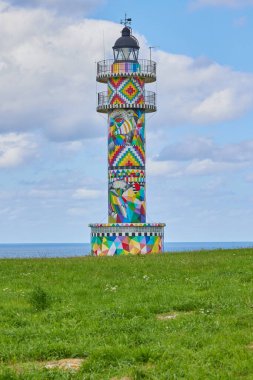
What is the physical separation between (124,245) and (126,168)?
5.86 metres

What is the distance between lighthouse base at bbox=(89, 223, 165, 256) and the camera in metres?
51.0

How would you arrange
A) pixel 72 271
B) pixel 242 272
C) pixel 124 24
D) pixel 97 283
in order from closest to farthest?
pixel 97 283
pixel 242 272
pixel 72 271
pixel 124 24

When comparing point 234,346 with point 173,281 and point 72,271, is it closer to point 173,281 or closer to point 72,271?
point 173,281

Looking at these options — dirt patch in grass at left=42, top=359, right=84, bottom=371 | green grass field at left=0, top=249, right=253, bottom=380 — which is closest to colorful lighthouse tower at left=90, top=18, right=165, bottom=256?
green grass field at left=0, top=249, right=253, bottom=380

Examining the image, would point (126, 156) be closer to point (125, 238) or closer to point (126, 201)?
point (126, 201)

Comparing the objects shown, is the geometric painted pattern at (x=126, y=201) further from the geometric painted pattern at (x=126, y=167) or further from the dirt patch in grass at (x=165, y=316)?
the dirt patch in grass at (x=165, y=316)

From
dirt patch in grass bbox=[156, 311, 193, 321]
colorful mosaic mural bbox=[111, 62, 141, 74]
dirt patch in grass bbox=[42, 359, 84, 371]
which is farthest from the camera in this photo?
colorful mosaic mural bbox=[111, 62, 141, 74]

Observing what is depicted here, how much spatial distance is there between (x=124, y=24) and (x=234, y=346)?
47.0 m

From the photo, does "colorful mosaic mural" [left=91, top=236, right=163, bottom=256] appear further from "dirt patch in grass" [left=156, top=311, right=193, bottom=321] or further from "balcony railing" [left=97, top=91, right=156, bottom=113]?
"dirt patch in grass" [left=156, top=311, right=193, bottom=321]

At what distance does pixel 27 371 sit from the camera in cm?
1151

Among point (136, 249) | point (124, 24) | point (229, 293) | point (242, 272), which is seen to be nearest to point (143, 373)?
point (229, 293)

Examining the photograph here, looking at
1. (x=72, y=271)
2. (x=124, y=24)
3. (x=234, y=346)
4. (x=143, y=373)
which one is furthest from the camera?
(x=124, y=24)

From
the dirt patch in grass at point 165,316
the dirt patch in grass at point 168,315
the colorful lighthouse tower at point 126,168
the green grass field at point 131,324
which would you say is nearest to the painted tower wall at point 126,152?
the colorful lighthouse tower at point 126,168

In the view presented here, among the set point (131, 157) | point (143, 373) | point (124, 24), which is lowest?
point (143, 373)
